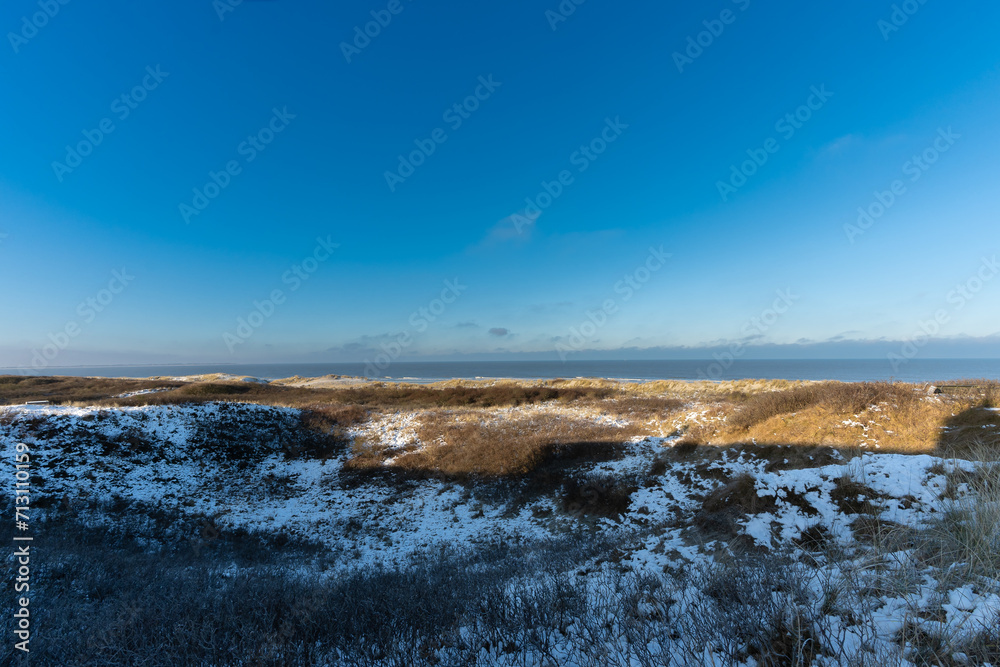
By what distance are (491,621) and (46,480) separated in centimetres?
1805

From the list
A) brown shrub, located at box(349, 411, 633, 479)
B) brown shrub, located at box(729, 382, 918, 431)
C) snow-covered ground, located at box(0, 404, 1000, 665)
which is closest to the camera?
snow-covered ground, located at box(0, 404, 1000, 665)

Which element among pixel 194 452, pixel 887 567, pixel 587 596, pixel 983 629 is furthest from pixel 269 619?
pixel 194 452

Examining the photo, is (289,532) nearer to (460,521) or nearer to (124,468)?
(460,521)

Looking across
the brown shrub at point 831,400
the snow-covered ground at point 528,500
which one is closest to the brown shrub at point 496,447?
the snow-covered ground at point 528,500

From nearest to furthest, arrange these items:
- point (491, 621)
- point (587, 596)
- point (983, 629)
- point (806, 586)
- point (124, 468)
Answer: point (983, 629) → point (806, 586) → point (491, 621) → point (587, 596) → point (124, 468)

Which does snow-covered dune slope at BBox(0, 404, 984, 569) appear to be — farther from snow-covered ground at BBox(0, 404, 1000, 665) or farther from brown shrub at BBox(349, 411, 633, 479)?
brown shrub at BBox(349, 411, 633, 479)

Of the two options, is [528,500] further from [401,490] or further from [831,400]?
[831,400]

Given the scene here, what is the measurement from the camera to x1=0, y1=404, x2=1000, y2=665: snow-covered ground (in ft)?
14.7

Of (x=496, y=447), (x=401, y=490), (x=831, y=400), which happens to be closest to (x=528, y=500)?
(x=496, y=447)

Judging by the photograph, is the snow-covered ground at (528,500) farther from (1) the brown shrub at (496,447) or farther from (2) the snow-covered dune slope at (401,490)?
(1) the brown shrub at (496,447)

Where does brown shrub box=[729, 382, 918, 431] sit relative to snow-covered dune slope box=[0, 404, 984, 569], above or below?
above

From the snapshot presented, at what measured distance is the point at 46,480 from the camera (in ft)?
42.7

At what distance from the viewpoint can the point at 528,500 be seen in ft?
46.6

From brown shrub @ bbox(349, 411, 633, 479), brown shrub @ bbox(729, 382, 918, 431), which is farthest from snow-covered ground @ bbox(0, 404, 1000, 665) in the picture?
brown shrub @ bbox(729, 382, 918, 431)
